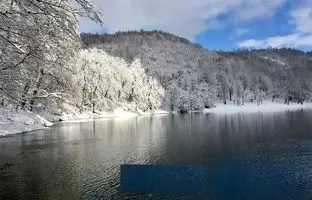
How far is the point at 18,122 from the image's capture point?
174ft

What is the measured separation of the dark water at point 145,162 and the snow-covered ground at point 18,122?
4.23 meters

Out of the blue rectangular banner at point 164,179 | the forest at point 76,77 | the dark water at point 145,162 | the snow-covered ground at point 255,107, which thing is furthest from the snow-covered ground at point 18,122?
the snow-covered ground at point 255,107

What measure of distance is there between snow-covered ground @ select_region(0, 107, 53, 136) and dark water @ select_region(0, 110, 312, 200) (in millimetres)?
4235

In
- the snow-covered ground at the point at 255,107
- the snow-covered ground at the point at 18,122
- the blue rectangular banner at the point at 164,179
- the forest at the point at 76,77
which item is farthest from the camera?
the snow-covered ground at the point at 255,107

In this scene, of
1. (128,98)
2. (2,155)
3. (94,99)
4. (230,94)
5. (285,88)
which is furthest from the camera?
(285,88)

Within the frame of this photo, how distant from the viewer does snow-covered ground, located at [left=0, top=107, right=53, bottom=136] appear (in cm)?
4934

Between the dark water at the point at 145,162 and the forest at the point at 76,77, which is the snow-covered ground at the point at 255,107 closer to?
the forest at the point at 76,77

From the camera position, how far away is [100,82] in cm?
9819

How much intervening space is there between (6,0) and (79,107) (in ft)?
258

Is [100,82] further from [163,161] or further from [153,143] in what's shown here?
[163,161]

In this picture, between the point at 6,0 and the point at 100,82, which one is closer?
the point at 6,0

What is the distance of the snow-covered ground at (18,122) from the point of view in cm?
4934

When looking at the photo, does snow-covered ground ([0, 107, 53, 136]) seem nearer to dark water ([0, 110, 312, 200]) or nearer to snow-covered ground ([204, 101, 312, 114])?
dark water ([0, 110, 312, 200])

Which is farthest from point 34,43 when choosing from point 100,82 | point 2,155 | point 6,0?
point 100,82
